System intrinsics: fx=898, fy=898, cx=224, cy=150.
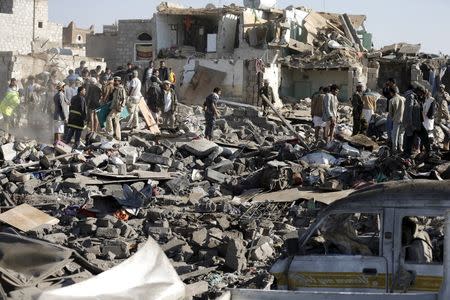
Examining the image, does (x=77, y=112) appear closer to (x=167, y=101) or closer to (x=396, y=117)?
(x=167, y=101)

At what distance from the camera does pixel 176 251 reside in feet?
39.9

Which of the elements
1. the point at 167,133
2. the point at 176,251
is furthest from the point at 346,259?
the point at 167,133

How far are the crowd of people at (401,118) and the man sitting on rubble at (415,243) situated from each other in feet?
29.4

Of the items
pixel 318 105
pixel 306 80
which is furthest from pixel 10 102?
pixel 306 80

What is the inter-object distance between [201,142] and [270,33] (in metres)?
18.5

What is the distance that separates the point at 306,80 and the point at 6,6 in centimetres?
1384

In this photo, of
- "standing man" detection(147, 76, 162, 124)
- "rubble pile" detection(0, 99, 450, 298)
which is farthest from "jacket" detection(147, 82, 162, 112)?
"rubble pile" detection(0, 99, 450, 298)

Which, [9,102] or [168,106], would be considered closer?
[168,106]

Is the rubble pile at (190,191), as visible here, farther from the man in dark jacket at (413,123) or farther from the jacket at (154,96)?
the jacket at (154,96)

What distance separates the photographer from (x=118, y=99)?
20.5 m

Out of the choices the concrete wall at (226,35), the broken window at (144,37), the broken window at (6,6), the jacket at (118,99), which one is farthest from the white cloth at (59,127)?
the broken window at (6,6)

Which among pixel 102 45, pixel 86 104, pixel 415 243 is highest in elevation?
pixel 102 45

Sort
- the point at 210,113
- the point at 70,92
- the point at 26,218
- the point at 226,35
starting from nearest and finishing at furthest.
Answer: the point at 26,218, the point at 210,113, the point at 70,92, the point at 226,35

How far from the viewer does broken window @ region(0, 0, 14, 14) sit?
39.6 m
